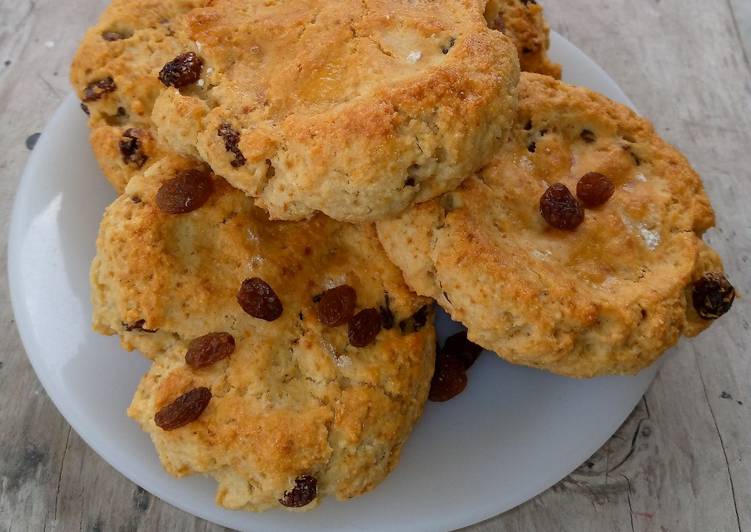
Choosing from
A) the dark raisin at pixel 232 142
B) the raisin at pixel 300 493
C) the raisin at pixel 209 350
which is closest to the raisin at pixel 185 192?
the dark raisin at pixel 232 142

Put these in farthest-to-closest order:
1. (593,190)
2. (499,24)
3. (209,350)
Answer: (499,24)
(593,190)
(209,350)

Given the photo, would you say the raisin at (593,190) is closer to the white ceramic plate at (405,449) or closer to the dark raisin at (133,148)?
the white ceramic plate at (405,449)

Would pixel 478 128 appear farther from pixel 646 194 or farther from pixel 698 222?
pixel 698 222

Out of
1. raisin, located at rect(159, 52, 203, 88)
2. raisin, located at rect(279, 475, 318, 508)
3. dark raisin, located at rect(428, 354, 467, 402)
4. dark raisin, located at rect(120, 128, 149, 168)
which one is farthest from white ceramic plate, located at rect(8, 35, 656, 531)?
raisin, located at rect(159, 52, 203, 88)

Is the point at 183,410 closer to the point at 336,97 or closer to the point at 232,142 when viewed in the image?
the point at 232,142

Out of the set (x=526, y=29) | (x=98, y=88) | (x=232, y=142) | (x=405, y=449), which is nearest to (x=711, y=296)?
(x=405, y=449)

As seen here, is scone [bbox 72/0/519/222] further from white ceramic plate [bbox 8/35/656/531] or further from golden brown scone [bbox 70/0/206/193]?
white ceramic plate [bbox 8/35/656/531]
